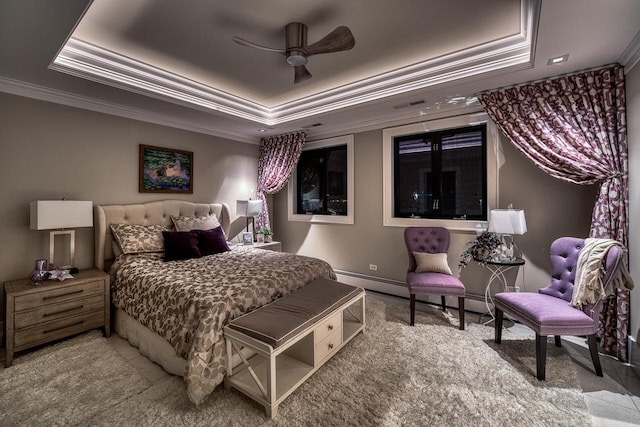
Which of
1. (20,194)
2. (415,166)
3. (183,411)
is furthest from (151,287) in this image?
(415,166)

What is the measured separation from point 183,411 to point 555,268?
3.29 meters

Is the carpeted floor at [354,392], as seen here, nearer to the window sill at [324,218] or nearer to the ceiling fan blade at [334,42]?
the window sill at [324,218]

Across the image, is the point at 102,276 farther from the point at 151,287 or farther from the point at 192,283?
the point at 192,283

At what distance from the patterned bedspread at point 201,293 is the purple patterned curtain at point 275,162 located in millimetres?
1833

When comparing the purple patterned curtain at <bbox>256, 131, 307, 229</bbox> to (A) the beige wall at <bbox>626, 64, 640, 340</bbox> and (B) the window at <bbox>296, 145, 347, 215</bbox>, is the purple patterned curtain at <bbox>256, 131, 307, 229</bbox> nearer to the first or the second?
(B) the window at <bbox>296, 145, 347, 215</bbox>

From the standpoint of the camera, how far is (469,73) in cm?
281

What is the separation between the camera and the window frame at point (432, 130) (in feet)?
10.8

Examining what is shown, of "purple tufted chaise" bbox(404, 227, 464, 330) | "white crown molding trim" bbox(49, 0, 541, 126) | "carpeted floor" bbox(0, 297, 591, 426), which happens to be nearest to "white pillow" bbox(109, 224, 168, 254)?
"carpeted floor" bbox(0, 297, 591, 426)

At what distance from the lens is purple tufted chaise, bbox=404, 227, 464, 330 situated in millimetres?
2959

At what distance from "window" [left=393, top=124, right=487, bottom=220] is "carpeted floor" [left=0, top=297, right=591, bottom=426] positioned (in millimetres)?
1663

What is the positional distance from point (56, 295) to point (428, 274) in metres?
3.71

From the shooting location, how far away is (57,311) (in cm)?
256

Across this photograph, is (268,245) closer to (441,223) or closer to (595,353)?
(441,223)

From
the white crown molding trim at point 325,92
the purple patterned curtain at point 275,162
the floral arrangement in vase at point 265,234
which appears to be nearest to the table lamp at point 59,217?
the white crown molding trim at point 325,92
